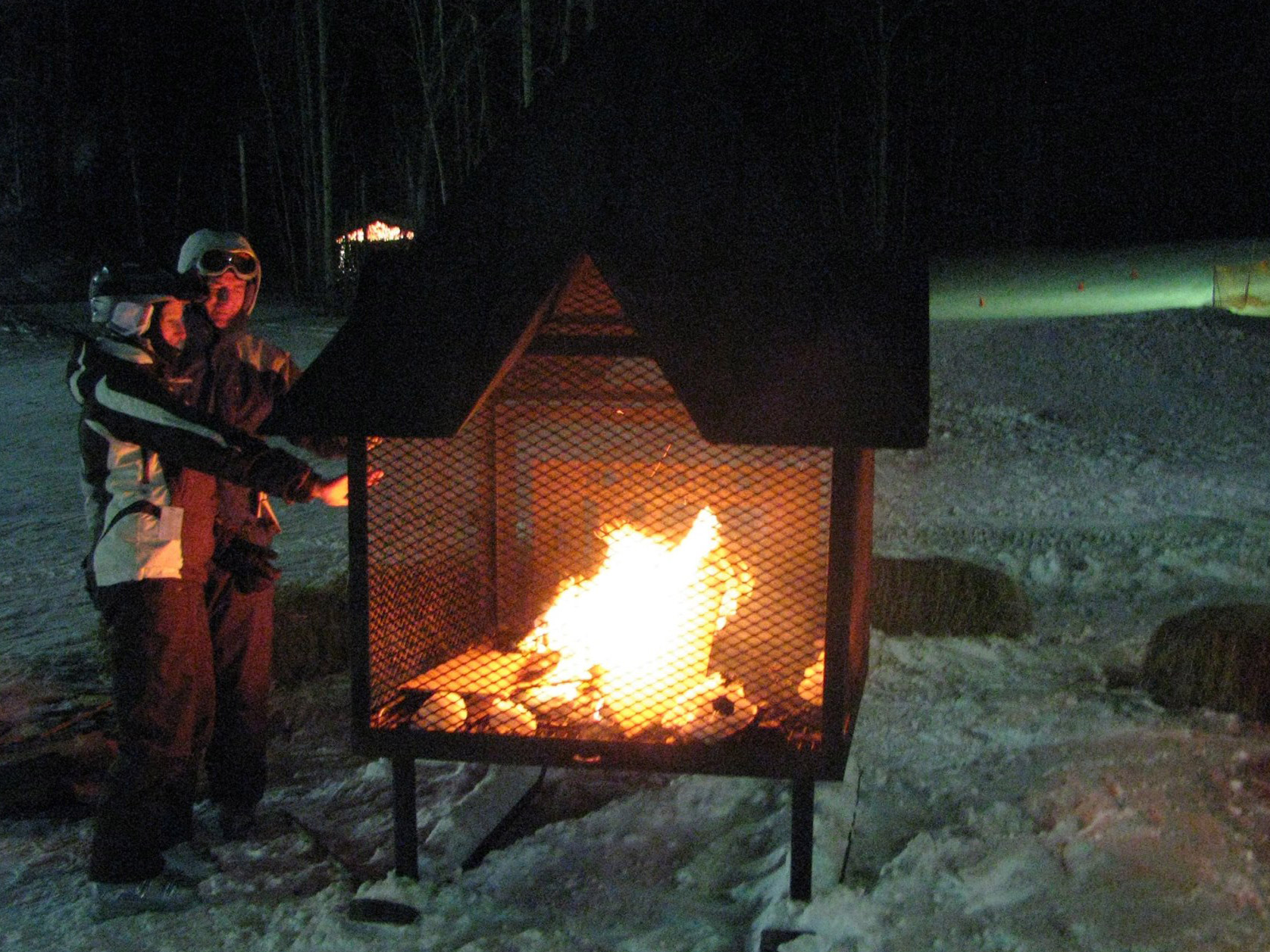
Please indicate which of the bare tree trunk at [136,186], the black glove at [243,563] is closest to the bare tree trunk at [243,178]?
the bare tree trunk at [136,186]

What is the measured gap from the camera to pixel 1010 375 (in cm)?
1238

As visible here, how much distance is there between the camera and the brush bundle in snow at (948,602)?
17.4 feet

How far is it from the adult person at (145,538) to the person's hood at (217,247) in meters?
0.22

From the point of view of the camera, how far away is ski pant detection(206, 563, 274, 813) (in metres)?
3.75

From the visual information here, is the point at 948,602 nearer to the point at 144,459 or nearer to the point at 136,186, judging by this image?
the point at 144,459

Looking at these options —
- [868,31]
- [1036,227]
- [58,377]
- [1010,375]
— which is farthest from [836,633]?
[1036,227]

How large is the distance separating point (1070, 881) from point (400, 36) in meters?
30.2

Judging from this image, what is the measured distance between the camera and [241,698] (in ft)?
12.5

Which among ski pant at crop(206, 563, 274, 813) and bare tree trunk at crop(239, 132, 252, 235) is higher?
bare tree trunk at crop(239, 132, 252, 235)

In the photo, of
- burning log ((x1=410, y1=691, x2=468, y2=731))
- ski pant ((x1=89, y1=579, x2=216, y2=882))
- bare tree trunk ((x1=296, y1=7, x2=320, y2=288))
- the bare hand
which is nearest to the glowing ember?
burning log ((x1=410, y1=691, x2=468, y2=731))

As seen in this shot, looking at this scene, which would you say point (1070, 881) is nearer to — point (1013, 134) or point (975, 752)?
point (975, 752)

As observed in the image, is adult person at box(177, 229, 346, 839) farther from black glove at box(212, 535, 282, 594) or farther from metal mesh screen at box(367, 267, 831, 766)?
metal mesh screen at box(367, 267, 831, 766)

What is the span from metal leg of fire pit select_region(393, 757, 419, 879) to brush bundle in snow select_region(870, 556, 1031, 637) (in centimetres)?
267

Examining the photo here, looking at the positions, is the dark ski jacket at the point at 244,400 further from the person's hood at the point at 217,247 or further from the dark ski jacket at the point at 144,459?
the dark ski jacket at the point at 144,459
